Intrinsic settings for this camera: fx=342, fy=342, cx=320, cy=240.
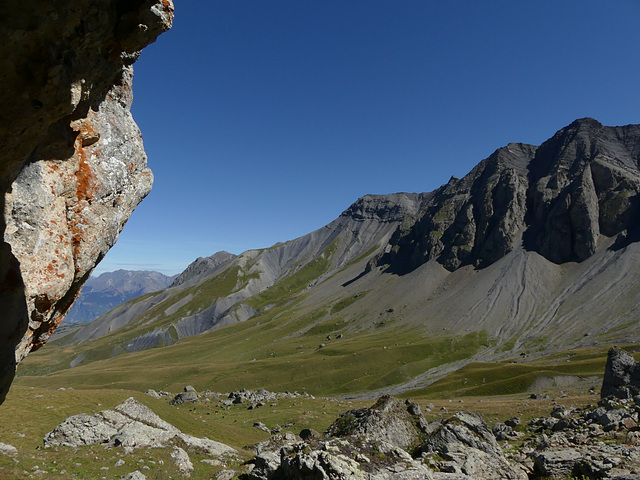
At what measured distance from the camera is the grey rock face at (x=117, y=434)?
95.3 ft

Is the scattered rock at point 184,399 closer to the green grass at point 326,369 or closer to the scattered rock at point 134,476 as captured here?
the scattered rock at point 134,476

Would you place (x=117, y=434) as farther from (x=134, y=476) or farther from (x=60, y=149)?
(x=60, y=149)

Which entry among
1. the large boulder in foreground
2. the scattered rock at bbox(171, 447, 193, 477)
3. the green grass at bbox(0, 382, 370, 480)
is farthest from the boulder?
the large boulder in foreground

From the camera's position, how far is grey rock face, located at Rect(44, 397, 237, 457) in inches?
1144

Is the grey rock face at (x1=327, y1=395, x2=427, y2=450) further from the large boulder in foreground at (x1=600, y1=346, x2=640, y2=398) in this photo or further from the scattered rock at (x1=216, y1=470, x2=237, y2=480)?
the large boulder in foreground at (x1=600, y1=346, x2=640, y2=398)

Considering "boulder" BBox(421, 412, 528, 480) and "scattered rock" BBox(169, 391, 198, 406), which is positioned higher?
"boulder" BBox(421, 412, 528, 480)

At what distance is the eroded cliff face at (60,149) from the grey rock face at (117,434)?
2160 cm

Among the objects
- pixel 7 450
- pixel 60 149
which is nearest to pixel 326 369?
pixel 7 450

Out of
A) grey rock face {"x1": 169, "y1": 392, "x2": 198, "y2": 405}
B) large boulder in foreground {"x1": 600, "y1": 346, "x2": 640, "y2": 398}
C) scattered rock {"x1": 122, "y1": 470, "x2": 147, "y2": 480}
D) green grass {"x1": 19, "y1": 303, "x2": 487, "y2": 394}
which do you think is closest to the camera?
scattered rock {"x1": 122, "y1": 470, "x2": 147, "y2": 480}

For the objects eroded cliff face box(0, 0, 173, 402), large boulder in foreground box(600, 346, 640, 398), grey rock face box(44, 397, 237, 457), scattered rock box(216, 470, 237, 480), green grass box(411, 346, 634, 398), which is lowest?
green grass box(411, 346, 634, 398)

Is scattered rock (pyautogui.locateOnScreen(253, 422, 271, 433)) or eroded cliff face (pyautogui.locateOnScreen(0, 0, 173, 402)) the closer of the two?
eroded cliff face (pyautogui.locateOnScreen(0, 0, 173, 402))

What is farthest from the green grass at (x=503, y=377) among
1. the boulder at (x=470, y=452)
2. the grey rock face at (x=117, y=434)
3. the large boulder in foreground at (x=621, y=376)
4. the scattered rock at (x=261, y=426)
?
the grey rock face at (x=117, y=434)

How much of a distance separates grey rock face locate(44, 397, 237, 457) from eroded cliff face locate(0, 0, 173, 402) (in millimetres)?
21600

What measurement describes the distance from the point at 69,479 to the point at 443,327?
180612 mm
